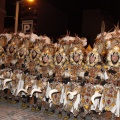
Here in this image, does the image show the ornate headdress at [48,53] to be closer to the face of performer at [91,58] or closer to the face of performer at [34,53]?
the face of performer at [34,53]

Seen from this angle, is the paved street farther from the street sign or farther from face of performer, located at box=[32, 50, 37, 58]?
the street sign

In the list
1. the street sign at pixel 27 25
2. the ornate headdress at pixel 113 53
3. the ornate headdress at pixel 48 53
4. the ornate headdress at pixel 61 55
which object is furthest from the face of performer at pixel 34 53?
the street sign at pixel 27 25

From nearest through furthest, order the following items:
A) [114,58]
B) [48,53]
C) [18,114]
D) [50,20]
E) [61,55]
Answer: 1. [114,58]
2. [61,55]
3. [18,114]
4. [48,53]
5. [50,20]

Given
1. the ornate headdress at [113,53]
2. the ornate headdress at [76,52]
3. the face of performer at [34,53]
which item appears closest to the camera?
the ornate headdress at [113,53]

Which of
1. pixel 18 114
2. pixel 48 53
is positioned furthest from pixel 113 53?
pixel 18 114

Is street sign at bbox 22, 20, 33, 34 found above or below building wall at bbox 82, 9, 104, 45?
below

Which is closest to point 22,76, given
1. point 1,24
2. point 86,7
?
point 1,24

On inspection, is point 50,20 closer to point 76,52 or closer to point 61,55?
point 61,55

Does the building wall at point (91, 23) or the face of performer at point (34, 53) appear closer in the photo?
the face of performer at point (34, 53)

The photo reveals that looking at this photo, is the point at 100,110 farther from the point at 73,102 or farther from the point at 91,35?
the point at 91,35

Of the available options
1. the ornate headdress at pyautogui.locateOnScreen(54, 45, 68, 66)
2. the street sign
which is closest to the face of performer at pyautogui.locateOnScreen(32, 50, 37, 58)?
the ornate headdress at pyautogui.locateOnScreen(54, 45, 68, 66)

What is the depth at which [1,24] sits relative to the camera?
473 inches

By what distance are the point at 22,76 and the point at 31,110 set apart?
3.29ft

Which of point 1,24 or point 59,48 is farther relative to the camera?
point 1,24
